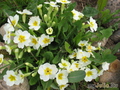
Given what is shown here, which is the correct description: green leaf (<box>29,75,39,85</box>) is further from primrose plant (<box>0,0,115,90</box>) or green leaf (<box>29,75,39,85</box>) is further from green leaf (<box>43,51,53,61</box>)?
green leaf (<box>43,51,53,61</box>)

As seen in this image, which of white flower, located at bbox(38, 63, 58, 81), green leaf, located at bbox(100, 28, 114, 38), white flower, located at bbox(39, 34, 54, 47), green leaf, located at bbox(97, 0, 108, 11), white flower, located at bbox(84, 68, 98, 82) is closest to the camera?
white flower, located at bbox(38, 63, 58, 81)

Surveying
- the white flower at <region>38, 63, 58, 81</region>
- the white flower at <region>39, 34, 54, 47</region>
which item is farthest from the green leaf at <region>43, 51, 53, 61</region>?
the white flower at <region>38, 63, 58, 81</region>

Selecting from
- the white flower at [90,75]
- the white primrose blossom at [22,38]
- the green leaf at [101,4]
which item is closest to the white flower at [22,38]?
the white primrose blossom at [22,38]

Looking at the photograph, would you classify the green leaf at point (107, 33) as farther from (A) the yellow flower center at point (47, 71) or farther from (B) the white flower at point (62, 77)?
(A) the yellow flower center at point (47, 71)

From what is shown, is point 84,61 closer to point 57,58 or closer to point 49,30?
point 57,58

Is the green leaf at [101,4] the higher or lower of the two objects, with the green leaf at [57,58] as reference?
higher

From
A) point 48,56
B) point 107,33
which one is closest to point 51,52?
point 48,56
